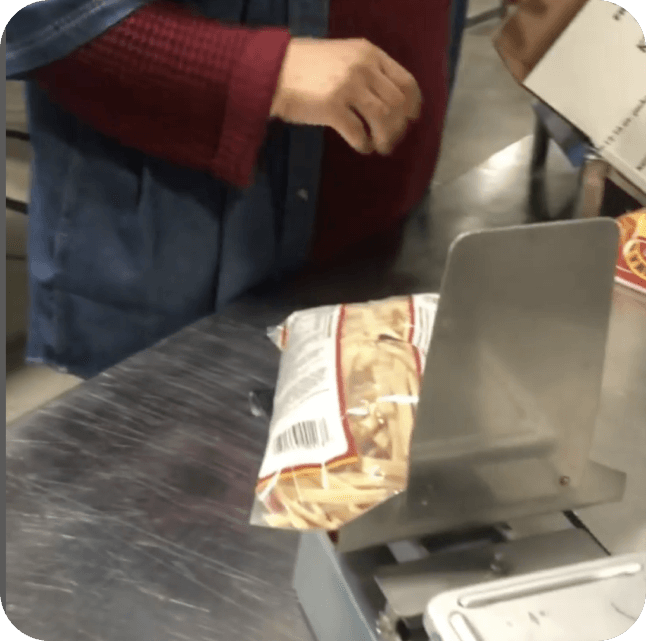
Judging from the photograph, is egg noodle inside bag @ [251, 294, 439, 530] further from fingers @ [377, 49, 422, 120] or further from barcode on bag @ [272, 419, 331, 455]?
fingers @ [377, 49, 422, 120]

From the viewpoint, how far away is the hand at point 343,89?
1.80 ft

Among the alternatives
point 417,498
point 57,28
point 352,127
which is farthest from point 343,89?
point 417,498

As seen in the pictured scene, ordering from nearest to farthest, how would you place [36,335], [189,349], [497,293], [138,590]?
1. [497,293]
2. [138,590]
3. [189,349]
4. [36,335]

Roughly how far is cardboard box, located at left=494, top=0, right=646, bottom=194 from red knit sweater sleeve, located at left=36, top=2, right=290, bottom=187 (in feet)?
0.81

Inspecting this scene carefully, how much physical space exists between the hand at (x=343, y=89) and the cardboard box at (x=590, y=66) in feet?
0.52

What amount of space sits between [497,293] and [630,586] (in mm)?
140

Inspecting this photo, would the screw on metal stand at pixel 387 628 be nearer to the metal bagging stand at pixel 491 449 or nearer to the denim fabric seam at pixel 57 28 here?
the metal bagging stand at pixel 491 449

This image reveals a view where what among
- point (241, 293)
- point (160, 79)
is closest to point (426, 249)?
point (241, 293)

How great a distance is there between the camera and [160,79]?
547 mm

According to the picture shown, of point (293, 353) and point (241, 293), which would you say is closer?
point (293, 353)

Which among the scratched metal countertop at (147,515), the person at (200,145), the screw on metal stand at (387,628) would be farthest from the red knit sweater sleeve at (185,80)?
the screw on metal stand at (387,628)

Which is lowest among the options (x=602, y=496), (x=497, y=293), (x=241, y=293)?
(x=241, y=293)

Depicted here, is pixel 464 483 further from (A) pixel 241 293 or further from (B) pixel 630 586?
(A) pixel 241 293

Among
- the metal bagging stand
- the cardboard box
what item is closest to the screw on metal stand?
the metal bagging stand
